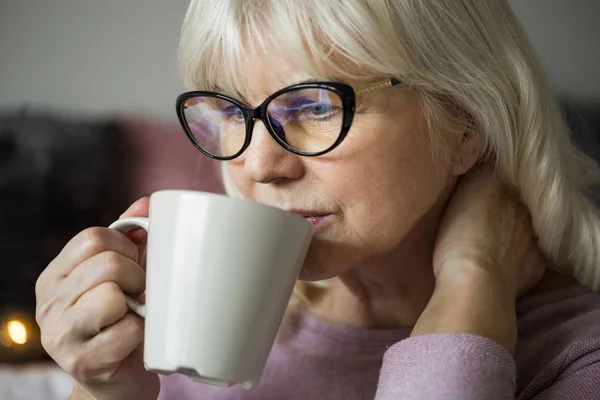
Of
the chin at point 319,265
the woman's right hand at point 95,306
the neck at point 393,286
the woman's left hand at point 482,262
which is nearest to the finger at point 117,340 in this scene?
the woman's right hand at point 95,306

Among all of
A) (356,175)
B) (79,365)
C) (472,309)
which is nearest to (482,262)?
(472,309)

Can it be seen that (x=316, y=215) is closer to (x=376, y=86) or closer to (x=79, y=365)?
(x=376, y=86)

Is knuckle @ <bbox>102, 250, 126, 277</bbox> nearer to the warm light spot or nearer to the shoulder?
the shoulder

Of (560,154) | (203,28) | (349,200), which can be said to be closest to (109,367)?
(349,200)

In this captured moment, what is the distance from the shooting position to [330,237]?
0.96 m

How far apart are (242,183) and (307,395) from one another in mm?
417

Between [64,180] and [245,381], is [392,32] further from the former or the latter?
[64,180]

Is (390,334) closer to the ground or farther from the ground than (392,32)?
closer to the ground

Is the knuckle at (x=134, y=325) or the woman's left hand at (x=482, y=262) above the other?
the knuckle at (x=134, y=325)

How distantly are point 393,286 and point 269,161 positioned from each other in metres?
0.43

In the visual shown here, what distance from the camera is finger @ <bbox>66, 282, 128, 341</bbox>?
33.5 inches

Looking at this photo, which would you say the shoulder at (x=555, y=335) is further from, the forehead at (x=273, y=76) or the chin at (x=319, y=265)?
the forehead at (x=273, y=76)

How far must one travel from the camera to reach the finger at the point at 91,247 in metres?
0.89

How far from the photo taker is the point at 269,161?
0.94 m
